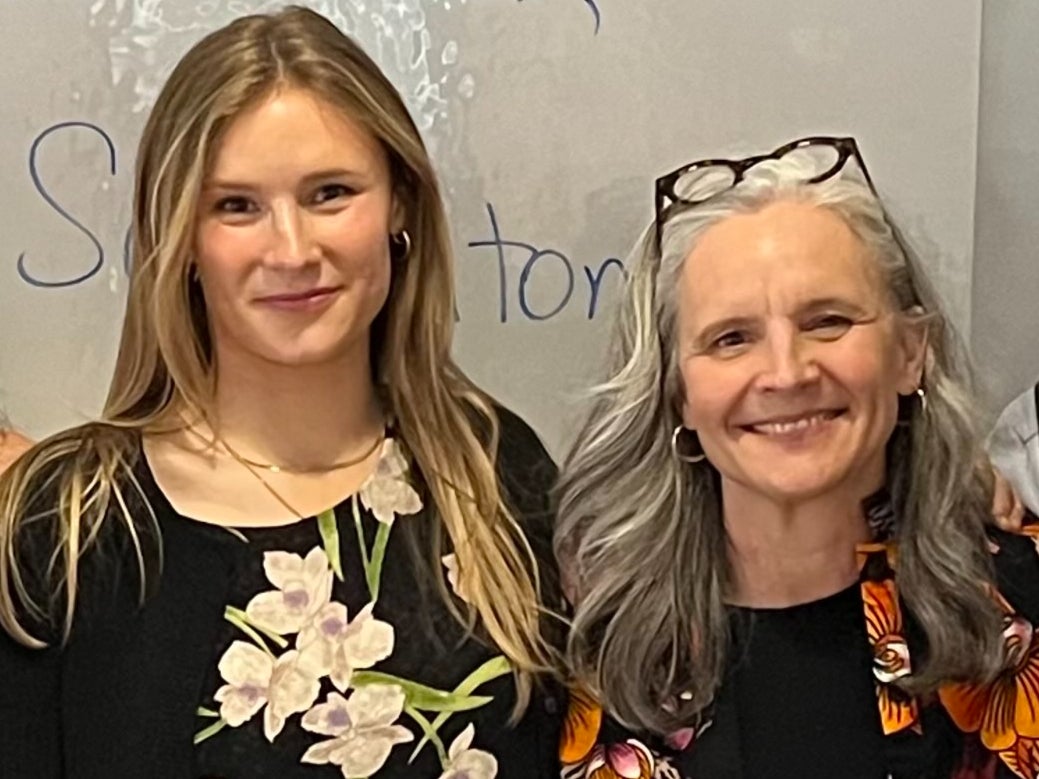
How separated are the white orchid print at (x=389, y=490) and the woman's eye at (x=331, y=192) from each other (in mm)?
206

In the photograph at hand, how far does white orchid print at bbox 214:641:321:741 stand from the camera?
44.2 inches

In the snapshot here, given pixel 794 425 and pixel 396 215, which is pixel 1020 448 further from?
pixel 396 215

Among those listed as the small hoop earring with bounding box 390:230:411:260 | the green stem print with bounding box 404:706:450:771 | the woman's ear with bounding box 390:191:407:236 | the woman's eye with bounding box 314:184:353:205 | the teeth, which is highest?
the woman's eye with bounding box 314:184:353:205

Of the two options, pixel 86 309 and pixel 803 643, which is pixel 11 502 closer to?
pixel 86 309

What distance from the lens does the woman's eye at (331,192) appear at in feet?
3.71

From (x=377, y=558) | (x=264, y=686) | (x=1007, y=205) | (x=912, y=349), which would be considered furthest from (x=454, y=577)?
→ (x=1007, y=205)

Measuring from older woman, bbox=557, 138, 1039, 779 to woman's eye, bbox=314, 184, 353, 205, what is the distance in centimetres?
22

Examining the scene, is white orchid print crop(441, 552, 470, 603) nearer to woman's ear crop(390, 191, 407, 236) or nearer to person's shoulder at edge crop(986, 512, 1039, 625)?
woman's ear crop(390, 191, 407, 236)

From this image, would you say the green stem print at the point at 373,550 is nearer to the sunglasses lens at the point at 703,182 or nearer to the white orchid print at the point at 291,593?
the white orchid print at the point at 291,593

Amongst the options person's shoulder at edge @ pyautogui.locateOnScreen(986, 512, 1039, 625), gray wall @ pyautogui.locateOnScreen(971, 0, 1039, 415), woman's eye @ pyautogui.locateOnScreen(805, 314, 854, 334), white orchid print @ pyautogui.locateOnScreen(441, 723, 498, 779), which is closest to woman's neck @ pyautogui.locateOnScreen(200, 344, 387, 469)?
white orchid print @ pyautogui.locateOnScreen(441, 723, 498, 779)

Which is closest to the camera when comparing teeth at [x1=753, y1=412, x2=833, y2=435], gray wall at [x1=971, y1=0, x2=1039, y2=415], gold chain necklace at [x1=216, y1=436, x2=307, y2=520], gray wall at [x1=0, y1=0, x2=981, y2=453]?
teeth at [x1=753, y1=412, x2=833, y2=435]

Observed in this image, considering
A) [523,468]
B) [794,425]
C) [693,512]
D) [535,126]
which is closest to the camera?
[794,425]

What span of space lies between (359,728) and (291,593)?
11 centimetres

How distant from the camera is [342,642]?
1144 mm
